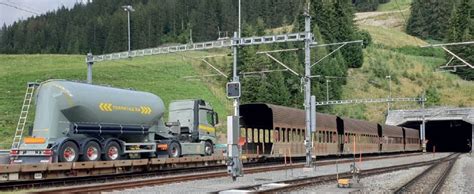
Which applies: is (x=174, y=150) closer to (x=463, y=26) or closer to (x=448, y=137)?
(x=448, y=137)

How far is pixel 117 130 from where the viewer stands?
25.8 m

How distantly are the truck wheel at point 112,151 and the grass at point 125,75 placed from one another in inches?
1329

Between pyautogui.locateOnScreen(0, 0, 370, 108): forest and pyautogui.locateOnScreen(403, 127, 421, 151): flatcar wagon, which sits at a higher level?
pyautogui.locateOnScreen(0, 0, 370, 108): forest

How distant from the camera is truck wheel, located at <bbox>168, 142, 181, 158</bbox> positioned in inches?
1177

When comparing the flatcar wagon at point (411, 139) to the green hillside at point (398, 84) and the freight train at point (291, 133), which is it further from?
the freight train at point (291, 133)

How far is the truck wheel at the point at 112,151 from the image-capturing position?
987 inches

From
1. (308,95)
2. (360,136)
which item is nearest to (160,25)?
(360,136)

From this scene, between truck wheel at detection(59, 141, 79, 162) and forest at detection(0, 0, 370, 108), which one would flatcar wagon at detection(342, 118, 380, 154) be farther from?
forest at detection(0, 0, 370, 108)

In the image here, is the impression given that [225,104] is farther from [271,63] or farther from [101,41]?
[101,41]

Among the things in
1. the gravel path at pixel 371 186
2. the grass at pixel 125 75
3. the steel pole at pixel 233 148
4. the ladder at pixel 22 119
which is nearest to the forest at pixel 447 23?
the grass at pixel 125 75

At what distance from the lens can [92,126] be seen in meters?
24.4

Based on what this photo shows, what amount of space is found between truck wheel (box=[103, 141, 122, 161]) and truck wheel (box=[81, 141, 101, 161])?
466 mm

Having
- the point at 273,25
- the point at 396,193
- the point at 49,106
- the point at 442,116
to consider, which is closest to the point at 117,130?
the point at 49,106

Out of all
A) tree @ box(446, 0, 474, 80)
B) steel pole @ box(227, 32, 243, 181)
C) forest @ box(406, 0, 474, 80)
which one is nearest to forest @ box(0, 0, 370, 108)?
tree @ box(446, 0, 474, 80)
